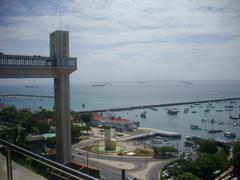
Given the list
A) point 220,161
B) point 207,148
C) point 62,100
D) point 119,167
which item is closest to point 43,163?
point 62,100

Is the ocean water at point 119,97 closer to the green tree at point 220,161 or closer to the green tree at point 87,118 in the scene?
the green tree at point 87,118

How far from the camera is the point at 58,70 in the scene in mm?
4789

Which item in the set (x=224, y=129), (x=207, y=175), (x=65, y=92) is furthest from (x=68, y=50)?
(x=224, y=129)

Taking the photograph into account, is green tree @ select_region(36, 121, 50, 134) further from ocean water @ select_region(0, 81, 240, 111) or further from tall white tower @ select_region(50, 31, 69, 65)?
tall white tower @ select_region(50, 31, 69, 65)

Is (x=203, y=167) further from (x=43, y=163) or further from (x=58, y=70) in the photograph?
(x=43, y=163)

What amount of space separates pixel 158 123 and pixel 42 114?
697cm

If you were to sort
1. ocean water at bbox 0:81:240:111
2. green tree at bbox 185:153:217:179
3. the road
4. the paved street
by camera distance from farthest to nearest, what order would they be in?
ocean water at bbox 0:81:240:111 → the road → green tree at bbox 185:153:217:179 → the paved street

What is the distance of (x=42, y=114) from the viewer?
1245 cm

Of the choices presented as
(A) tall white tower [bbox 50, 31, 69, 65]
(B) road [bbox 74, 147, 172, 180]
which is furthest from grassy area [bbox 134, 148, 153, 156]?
(A) tall white tower [bbox 50, 31, 69, 65]

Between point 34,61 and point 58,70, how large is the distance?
45 centimetres

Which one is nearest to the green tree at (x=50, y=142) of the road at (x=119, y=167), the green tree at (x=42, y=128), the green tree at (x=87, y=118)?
the road at (x=119, y=167)

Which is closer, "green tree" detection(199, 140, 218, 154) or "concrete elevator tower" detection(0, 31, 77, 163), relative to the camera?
"concrete elevator tower" detection(0, 31, 77, 163)

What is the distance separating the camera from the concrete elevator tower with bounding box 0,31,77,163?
4355 mm

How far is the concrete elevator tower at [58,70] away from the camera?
4355 mm
